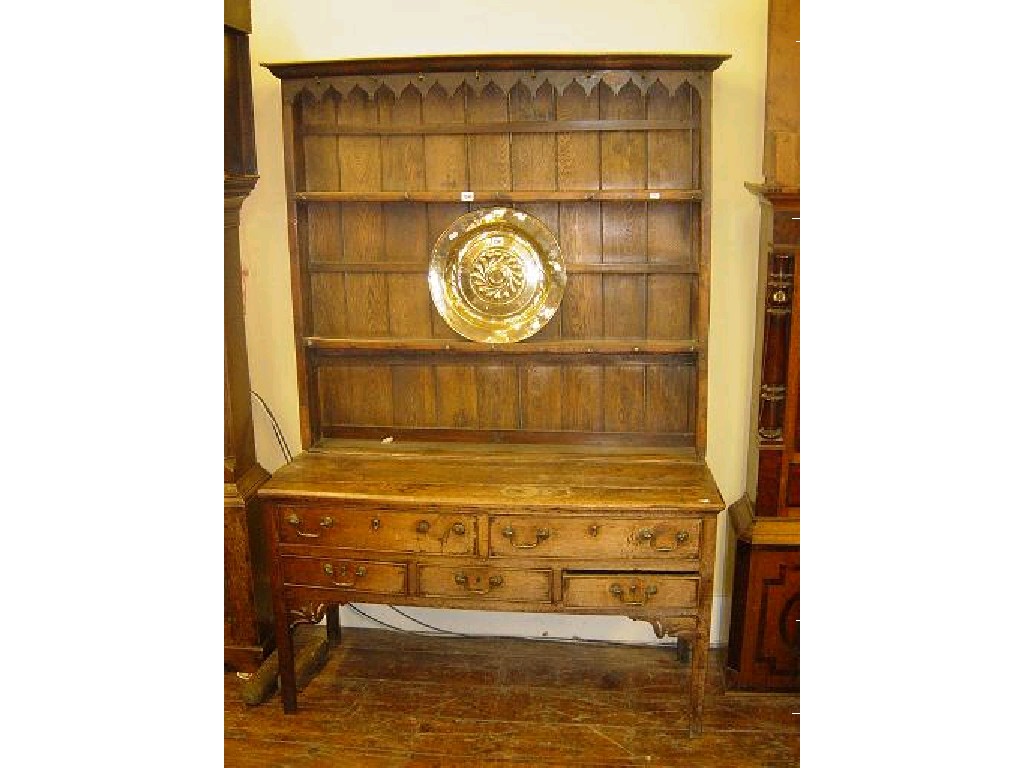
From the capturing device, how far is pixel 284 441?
3.10 m

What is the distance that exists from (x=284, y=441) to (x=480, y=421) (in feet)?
2.43

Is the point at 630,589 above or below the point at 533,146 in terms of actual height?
below

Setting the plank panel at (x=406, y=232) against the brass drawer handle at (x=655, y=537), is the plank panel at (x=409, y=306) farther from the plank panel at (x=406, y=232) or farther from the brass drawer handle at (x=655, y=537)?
the brass drawer handle at (x=655, y=537)

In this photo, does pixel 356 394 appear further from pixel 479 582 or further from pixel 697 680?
pixel 697 680

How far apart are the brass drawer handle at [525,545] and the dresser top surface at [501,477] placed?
0.08 meters

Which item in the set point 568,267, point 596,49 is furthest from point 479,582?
point 596,49

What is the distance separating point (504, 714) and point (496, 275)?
135 cm

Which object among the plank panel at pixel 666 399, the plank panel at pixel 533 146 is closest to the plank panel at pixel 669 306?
the plank panel at pixel 666 399

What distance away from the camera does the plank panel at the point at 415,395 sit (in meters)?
2.88

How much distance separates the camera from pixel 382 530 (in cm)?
247

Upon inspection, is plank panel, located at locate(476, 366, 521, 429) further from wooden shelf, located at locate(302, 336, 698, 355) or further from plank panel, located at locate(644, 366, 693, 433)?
plank panel, located at locate(644, 366, 693, 433)

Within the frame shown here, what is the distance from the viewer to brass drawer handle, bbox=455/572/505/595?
2454 mm

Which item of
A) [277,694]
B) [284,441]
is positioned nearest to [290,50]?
[284,441]

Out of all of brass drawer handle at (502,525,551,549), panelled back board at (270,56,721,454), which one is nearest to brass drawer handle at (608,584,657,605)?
brass drawer handle at (502,525,551,549)
